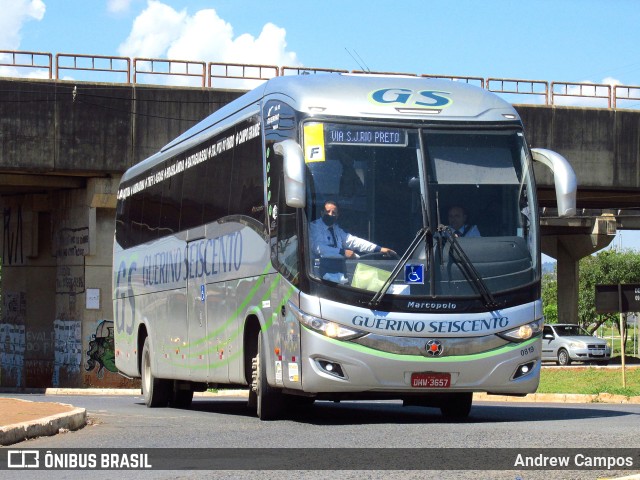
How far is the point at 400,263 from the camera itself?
12922 millimetres

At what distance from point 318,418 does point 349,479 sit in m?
6.53

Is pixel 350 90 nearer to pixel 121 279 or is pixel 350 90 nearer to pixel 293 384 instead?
pixel 293 384

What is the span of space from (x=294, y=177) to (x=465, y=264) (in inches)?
81.0

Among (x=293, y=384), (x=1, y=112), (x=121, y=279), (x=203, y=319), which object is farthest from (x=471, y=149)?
(x=1, y=112)

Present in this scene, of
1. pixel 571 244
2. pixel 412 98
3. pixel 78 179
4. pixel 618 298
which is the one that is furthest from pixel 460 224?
pixel 571 244

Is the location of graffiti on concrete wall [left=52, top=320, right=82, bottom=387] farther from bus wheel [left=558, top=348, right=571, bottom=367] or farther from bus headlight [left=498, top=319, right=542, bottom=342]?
bus headlight [left=498, top=319, right=542, bottom=342]

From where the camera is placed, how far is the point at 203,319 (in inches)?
661

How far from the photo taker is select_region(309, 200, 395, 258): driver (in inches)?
510

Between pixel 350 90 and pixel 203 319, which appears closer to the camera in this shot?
pixel 350 90

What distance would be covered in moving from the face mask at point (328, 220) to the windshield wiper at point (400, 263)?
2.64ft

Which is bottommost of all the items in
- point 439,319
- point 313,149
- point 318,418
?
point 318,418

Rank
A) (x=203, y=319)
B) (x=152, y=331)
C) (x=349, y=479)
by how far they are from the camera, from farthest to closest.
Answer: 1. (x=152, y=331)
2. (x=203, y=319)
3. (x=349, y=479)

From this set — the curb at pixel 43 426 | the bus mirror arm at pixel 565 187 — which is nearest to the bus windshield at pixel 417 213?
the bus mirror arm at pixel 565 187

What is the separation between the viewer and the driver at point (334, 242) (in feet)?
42.5
